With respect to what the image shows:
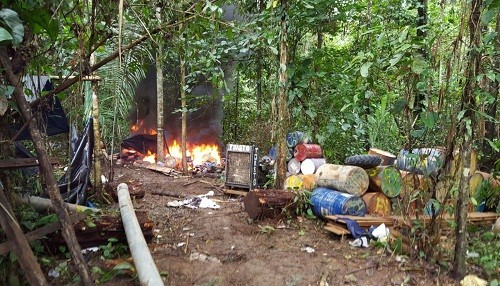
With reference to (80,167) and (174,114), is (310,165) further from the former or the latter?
(174,114)

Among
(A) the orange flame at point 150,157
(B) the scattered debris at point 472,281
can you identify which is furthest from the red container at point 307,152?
(A) the orange flame at point 150,157

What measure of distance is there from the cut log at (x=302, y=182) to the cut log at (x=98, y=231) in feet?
10.1

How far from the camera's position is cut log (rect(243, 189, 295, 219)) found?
209 inches

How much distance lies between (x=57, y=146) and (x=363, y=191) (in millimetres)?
6403

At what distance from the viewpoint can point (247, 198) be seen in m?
5.54

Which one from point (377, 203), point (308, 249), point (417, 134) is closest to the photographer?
point (417, 134)

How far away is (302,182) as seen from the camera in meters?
6.41

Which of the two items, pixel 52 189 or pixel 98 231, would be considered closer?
pixel 52 189

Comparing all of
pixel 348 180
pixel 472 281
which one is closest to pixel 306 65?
pixel 348 180

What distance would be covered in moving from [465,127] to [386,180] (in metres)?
2.12

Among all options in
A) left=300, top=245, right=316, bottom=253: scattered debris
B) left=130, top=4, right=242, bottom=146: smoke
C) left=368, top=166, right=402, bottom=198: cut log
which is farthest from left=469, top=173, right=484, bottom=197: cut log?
left=130, top=4, right=242, bottom=146: smoke

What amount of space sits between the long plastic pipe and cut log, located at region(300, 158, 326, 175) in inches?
142

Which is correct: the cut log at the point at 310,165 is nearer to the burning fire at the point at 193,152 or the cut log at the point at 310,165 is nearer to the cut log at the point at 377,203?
the cut log at the point at 377,203

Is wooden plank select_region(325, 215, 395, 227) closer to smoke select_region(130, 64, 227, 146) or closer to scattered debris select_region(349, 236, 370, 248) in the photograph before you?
scattered debris select_region(349, 236, 370, 248)
